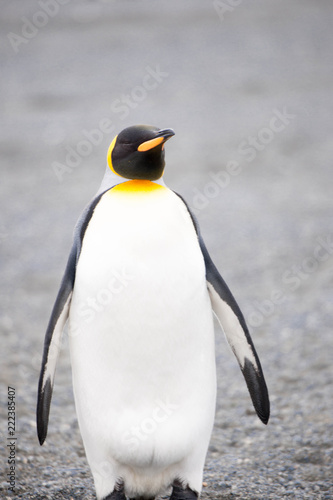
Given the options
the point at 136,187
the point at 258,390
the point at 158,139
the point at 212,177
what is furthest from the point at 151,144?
the point at 212,177

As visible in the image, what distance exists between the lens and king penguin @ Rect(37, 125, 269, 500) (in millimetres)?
2166

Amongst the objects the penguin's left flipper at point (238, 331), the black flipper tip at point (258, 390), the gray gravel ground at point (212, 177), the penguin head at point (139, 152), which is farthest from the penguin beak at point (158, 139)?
the gray gravel ground at point (212, 177)

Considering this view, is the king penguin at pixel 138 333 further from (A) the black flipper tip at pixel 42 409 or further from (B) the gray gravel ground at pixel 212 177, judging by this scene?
(B) the gray gravel ground at pixel 212 177

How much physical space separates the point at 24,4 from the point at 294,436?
43.4 feet

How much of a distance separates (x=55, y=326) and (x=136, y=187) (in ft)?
2.04

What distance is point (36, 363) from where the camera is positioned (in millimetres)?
4434

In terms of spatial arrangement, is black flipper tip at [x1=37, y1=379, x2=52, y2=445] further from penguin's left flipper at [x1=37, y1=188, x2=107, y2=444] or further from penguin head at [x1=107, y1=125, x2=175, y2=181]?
penguin head at [x1=107, y1=125, x2=175, y2=181]

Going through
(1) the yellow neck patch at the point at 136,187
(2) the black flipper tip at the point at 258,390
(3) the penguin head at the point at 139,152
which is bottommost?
(2) the black flipper tip at the point at 258,390

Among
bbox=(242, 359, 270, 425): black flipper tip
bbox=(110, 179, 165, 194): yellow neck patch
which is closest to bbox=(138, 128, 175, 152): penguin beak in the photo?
bbox=(110, 179, 165, 194): yellow neck patch

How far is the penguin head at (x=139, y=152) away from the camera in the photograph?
2184mm

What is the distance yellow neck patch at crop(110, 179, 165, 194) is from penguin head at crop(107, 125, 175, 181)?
0.8 inches

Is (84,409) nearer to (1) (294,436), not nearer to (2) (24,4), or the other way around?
(1) (294,436)

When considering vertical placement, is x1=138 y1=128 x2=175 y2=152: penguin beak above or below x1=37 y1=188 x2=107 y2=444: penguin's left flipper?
above

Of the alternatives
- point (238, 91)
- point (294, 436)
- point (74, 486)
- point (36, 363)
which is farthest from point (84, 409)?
→ point (238, 91)
